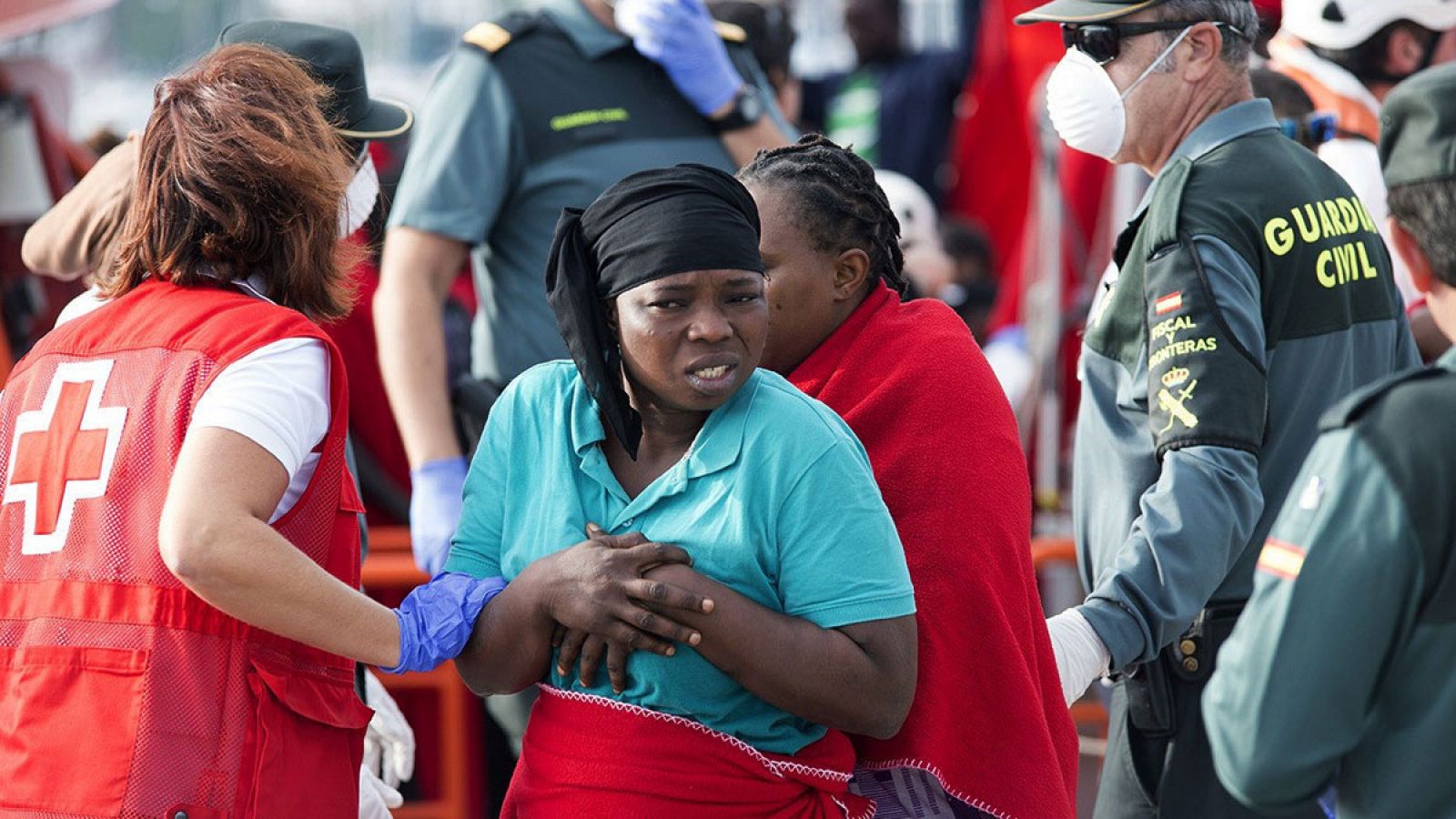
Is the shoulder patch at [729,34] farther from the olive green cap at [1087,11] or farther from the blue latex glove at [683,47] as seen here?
the olive green cap at [1087,11]

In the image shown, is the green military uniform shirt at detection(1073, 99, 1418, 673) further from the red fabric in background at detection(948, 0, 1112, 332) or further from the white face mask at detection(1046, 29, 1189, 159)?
the red fabric in background at detection(948, 0, 1112, 332)

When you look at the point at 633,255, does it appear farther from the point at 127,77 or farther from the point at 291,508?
the point at 127,77

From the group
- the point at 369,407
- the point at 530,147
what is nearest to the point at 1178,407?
the point at 530,147

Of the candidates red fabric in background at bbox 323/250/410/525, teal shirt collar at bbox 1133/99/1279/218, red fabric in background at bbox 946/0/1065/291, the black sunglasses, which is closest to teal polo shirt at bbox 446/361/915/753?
teal shirt collar at bbox 1133/99/1279/218

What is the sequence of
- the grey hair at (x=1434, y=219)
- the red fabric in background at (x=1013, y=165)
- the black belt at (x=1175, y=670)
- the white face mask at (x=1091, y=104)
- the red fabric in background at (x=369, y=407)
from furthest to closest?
1. the red fabric in background at (x=1013, y=165)
2. the red fabric in background at (x=369, y=407)
3. the white face mask at (x=1091, y=104)
4. the black belt at (x=1175, y=670)
5. the grey hair at (x=1434, y=219)

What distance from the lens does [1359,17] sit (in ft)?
15.1

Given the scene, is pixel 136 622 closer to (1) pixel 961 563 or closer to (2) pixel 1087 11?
(1) pixel 961 563

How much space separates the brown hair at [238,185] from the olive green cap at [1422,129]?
5.08 feet

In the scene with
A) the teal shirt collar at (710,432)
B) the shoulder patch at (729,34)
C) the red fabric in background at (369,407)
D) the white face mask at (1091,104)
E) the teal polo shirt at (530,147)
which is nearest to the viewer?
the teal shirt collar at (710,432)

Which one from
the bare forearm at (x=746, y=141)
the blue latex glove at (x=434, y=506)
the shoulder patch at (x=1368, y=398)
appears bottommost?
the blue latex glove at (x=434, y=506)

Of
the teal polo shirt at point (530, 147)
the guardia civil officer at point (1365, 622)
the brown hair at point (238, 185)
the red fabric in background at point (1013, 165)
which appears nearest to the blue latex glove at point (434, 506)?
the teal polo shirt at point (530, 147)

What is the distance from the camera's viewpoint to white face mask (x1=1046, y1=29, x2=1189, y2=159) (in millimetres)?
3424

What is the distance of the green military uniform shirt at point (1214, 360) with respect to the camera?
2965 millimetres

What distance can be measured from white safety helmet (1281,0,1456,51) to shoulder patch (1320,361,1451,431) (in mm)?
2879
